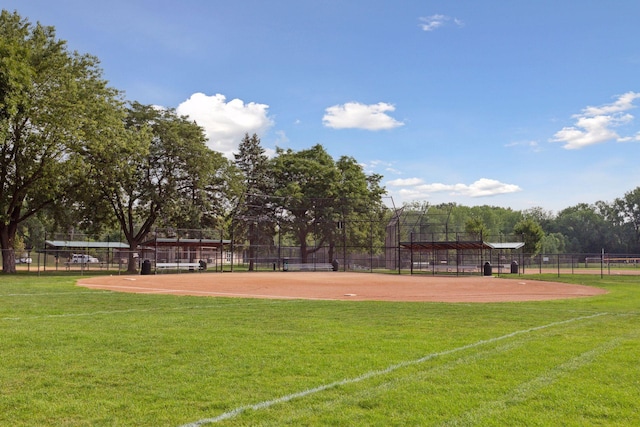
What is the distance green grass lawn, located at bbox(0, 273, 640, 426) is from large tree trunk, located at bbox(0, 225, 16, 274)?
2729 cm

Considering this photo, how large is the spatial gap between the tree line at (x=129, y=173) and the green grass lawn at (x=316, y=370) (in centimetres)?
2578

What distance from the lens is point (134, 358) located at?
754cm

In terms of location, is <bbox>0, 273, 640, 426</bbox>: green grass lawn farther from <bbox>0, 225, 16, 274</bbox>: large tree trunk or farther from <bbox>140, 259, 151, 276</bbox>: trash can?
<bbox>0, 225, 16, 274</bbox>: large tree trunk

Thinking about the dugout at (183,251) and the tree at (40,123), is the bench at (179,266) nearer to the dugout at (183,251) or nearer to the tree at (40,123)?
the dugout at (183,251)

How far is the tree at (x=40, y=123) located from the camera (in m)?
33.1

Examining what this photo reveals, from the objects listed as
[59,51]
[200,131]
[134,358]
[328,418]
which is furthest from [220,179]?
[328,418]

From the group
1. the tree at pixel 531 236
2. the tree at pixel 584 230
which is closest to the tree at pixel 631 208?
the tree at pixel 584 230

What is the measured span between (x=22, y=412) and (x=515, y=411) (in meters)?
4.69

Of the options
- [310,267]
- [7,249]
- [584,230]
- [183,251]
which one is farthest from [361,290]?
[584,230]

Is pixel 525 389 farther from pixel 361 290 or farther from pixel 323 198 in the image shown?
pixel 323 198

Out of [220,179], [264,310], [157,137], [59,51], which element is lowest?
[264,310]

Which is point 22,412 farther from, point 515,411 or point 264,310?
point 264,310

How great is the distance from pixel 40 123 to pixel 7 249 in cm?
896

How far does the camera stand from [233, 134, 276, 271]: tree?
5278 cm
